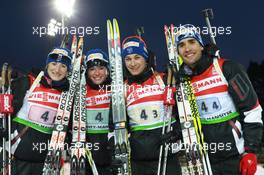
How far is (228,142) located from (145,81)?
137cm

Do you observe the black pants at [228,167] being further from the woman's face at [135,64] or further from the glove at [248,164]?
the woman's face at [135,64]

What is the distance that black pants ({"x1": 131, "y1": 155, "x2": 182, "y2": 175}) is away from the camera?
417cm

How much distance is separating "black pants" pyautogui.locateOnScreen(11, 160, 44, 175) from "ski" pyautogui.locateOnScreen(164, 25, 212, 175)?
2.06 meters

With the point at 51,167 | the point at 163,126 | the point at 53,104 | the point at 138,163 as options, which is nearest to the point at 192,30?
the point at 163,126

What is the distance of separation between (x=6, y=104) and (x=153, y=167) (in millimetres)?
2230

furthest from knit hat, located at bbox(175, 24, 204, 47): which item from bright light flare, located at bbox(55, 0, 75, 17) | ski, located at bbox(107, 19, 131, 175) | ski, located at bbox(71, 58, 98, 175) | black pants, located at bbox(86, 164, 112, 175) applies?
bright light flare, located at bbox(55, 0, 75, 17)

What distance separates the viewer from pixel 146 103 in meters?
4.29

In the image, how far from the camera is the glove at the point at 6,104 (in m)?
4.52

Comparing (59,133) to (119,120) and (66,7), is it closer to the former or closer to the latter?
(119,120)

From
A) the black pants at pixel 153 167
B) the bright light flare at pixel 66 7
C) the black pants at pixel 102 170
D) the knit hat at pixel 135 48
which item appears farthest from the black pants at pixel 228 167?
the bright light flare at pixel 66 7

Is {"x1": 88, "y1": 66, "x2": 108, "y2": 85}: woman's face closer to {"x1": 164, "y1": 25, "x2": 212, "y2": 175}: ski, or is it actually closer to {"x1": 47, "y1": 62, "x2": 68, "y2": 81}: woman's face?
{"x1": 47, "y1": 62, "x2": 68, "y2": 81}: woman's face

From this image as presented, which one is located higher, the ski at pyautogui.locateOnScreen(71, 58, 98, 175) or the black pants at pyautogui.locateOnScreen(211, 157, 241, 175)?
the ski at pyautogui.locateOnScreen(71, 58, 98, 175)

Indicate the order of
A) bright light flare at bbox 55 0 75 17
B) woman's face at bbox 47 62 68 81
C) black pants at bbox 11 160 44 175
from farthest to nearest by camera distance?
bright light flare at bbox 55 0 75 17, woman's face at bbox 47 62 68 81, black pants at bbox 11 160 44 175

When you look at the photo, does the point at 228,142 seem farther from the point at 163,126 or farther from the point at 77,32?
the point at 77,32
